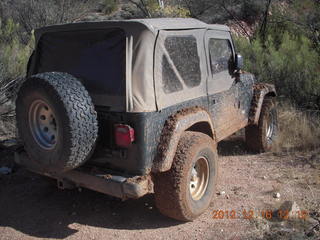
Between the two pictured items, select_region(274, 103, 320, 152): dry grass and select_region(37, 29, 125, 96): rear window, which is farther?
select_region(274, 103, 320, 152): dry grass

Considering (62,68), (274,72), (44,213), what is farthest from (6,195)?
(274,72)

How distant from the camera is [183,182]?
354 cm

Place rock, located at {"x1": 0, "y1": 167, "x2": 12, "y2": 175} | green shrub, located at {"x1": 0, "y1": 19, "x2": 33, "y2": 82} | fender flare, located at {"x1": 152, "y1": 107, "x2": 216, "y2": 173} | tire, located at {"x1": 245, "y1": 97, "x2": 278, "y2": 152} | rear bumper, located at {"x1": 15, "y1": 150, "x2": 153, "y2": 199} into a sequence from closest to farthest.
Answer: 1. rear bumper, located at {"x1": 15, "y1": 150, "x2": 153, "y2": 199}
2. fender flare, located at {"x1": 152, "y1": 107, "x2": 216, "y2": 173}
3. rock, located at {"x1": 0, "y1": 167, "x2": 12, "y2": 175}
4. tire, located at {"x1": 245, "y1": 97, "x2": 278, "y2": 152}
5. green shrub, located at {"x1": 0, "y1": 19, "x2": 33, "y2": 82}

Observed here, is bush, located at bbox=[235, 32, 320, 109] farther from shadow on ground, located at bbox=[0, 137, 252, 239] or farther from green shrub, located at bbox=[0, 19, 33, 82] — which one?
green shrub, located at bbox=[0, 19, 33, 82]

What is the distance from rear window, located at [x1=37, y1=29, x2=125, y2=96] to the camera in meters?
3.44

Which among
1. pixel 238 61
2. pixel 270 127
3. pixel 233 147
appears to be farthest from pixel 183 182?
pixel 270 127

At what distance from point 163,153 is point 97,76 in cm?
98

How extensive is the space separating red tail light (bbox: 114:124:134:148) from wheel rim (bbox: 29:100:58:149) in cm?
56

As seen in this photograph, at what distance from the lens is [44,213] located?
4219 millimetres

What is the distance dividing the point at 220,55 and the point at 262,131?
5.49ft

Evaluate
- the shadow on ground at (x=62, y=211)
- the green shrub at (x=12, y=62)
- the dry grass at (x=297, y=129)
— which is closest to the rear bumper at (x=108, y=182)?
the shadow on ground at (x=62, y=211)
